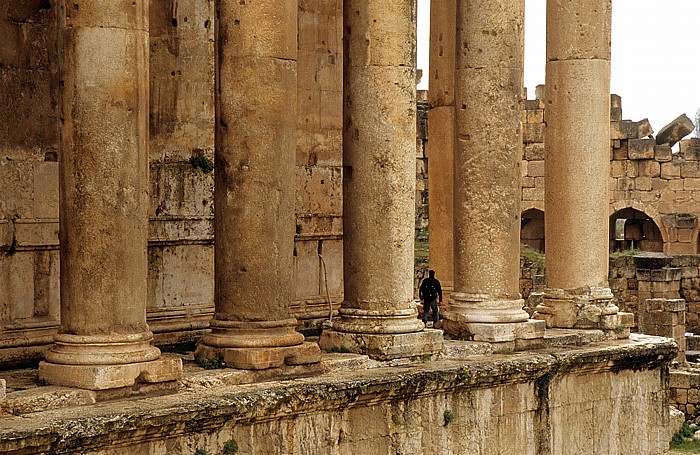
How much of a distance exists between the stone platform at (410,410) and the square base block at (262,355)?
0.40ft

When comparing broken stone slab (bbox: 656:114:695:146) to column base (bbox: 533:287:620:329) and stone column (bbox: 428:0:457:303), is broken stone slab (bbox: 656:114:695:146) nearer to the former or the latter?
stone column (bbox: 428:0:457:303)

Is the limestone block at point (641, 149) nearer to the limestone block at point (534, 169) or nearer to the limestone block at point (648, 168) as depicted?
the limestone block at point (648, 168)

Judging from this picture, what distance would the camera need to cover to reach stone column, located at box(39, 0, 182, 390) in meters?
13.1

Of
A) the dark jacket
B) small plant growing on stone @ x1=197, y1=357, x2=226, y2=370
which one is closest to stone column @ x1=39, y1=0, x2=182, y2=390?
small plant growing on stone @ x1=197, y1=357, x2=226, y2=370

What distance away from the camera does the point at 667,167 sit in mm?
37562

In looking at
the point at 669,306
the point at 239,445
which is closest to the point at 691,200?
the point at 669,306

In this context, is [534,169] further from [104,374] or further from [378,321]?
[104,374]

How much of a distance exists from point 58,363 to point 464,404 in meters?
4.86

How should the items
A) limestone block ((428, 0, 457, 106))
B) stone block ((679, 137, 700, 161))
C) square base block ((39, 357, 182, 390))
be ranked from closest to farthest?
square base block ((39, 357, 182, 390))
limestone block ((428, 0, 457, 106))
stone block ((679, 137, 700, 161))

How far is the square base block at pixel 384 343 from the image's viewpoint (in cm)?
1577

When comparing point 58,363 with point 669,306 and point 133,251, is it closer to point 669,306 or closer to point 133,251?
point 133,251

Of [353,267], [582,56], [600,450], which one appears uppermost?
[582,56]

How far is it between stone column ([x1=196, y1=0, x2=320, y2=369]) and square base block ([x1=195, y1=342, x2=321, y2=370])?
12mm

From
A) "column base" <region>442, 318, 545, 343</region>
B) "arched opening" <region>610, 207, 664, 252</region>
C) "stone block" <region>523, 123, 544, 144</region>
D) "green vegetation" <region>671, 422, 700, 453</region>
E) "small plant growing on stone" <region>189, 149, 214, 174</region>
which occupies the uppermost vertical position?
"stone block" <region>523, 123, 544, 144</region>
